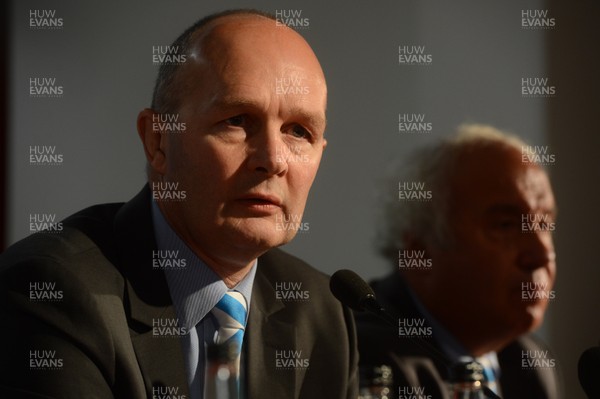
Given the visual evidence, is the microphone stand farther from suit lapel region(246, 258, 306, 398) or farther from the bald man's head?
the bald man's head

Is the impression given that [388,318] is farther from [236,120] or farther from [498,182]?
[498,182]

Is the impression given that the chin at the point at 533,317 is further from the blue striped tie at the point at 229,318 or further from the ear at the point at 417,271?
the blue striped tie at the point at 229,318

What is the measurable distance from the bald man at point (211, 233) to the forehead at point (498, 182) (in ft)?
3.20

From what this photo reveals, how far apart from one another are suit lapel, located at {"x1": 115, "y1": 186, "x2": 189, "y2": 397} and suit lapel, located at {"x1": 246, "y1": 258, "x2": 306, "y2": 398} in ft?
0.73

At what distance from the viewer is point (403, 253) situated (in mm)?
2863

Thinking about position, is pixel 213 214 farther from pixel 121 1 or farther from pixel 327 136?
pixel 121 1

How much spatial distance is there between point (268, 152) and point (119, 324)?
535mm

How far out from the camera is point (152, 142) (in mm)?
2133

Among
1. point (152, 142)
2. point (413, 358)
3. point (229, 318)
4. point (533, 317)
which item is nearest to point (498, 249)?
point (533, 317)

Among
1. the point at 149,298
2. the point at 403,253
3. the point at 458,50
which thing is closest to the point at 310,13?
the point at 458,50

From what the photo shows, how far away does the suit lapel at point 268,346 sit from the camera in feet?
6.66

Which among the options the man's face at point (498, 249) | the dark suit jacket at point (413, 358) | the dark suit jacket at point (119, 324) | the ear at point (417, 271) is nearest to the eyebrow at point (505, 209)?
the man's face at point (498, 249)

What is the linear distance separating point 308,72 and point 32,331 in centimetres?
90

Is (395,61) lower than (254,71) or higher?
higher
